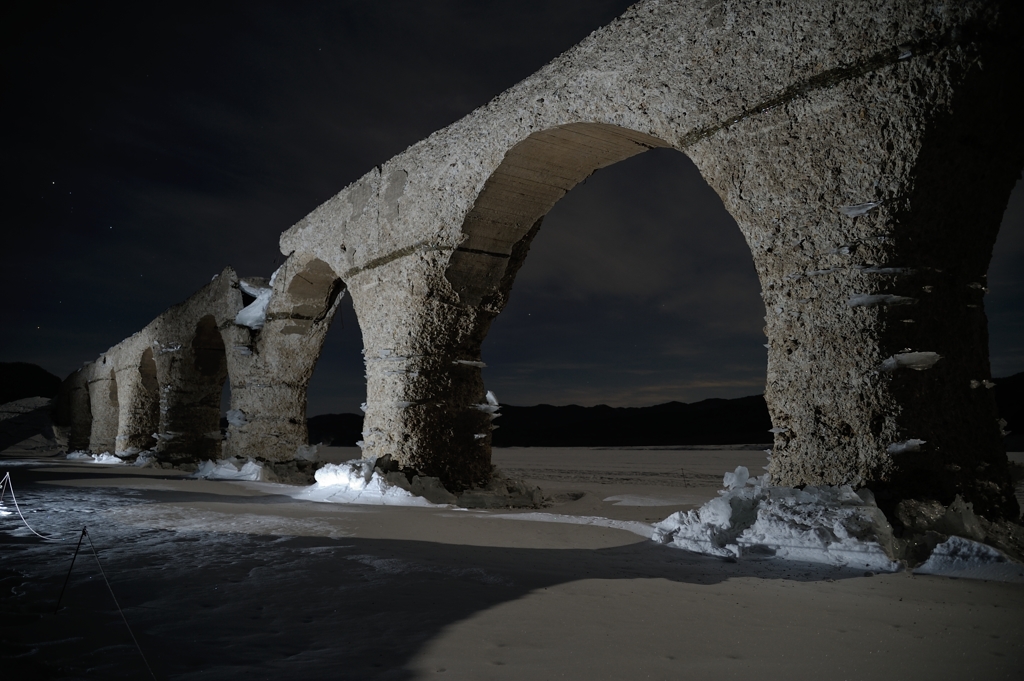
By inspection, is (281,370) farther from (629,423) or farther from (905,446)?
(629,423)

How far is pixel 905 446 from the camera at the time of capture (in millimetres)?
2730

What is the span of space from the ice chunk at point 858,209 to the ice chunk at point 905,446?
0.97 meters

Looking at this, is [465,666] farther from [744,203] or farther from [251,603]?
[744,203]

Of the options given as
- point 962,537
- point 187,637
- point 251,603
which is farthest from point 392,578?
point 962,537

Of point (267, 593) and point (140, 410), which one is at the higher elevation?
point (140, 410)

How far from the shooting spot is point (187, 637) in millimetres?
1633

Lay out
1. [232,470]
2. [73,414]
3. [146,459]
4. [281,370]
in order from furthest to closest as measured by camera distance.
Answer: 1. [73,414]
2. [146,459]
3. [281,370]
4. [232,470]

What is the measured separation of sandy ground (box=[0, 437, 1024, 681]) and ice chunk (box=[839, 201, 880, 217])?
1466mm

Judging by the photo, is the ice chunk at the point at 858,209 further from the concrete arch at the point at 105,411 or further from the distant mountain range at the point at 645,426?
the distant mountain range at the point at 645,426

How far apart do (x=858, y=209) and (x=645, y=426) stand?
33.5 m

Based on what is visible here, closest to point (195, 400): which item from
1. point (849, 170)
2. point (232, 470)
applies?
point (232, 470)

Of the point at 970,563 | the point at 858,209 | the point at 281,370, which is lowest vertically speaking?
the point at 970,563

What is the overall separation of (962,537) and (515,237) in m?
3.70

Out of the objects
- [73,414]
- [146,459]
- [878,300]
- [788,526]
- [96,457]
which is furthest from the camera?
[73,414]
